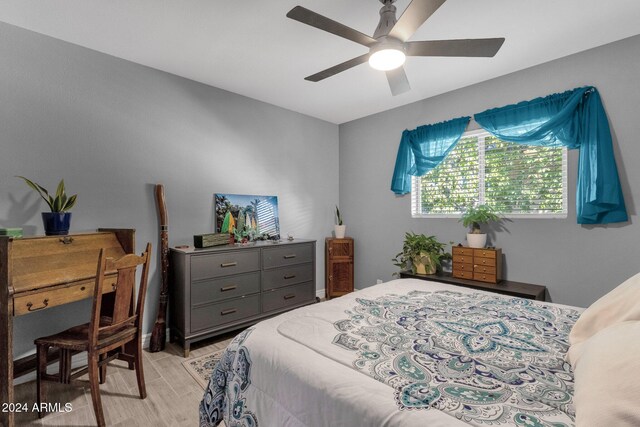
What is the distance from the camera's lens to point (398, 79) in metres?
2.20

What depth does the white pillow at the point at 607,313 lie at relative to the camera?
109 cm

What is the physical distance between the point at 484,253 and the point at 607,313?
1908mm

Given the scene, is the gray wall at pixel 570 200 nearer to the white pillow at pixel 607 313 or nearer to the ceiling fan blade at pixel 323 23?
the ceiling fan blade at pixel 323 23

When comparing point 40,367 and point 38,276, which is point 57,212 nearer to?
point 38,276

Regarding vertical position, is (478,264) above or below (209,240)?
below

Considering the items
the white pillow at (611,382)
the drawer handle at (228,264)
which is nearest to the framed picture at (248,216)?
the drawer handle at (228,264)

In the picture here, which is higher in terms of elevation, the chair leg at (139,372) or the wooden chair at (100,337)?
the wooden chair at (100,337)

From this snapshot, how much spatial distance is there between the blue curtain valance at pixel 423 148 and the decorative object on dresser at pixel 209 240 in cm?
220

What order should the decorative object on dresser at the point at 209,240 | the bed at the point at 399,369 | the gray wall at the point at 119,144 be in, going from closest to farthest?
the bed at the point at 399,369 < the gray wall at the point at 119,144 < the decorative object on dresser at the point at 209,240

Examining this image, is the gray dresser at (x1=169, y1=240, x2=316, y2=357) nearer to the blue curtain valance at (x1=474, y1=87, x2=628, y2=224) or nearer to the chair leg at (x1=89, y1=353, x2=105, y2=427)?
the chair leg at (x1=89, y1=353, x2=105, y2=427)

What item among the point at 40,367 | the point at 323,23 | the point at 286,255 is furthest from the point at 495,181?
the point at 40,367

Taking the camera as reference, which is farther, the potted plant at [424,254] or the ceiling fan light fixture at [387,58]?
the potted plant at [424,254]

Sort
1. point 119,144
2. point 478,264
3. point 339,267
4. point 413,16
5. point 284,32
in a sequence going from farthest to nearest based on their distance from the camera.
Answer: point 339,267
point 478,264
point 119,144
point 284,32
point 413,16

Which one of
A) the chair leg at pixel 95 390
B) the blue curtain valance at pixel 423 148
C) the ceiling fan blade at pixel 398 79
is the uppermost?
the ceiling fan blade at pixel 398 79
